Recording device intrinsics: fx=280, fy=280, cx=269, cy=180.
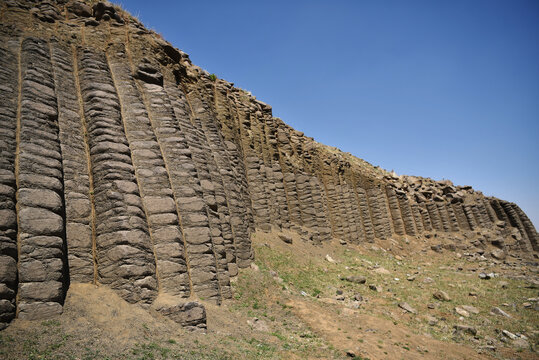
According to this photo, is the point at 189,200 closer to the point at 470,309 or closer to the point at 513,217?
the point at 470,309

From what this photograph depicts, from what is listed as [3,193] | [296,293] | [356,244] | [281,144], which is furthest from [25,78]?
[356,244]

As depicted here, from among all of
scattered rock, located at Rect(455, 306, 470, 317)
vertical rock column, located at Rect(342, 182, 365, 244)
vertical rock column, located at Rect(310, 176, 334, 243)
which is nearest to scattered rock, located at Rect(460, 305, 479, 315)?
scattered rock, located at Rect(455, 306, 470, 317)

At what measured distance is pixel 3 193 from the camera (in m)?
6.48

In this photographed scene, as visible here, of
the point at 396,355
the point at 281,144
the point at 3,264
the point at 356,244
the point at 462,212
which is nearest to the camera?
the point at 3,264

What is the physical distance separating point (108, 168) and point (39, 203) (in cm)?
228

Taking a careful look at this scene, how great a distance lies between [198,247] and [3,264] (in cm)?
523

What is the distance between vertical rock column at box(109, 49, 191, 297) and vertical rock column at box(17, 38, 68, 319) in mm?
2353

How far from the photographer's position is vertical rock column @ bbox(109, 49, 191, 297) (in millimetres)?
8828

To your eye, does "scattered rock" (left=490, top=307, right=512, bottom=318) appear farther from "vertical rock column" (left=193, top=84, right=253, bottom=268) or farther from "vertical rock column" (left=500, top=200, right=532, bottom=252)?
"vertical rock column" (left=500, top=200, right=532, bottom=252)

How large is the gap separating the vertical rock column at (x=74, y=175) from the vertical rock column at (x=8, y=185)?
124cm

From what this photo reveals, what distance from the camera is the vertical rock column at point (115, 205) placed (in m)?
7.77

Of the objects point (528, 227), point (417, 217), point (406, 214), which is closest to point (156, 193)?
point (406, 214)

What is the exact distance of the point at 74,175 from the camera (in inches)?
340

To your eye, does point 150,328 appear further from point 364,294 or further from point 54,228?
point 364,294
